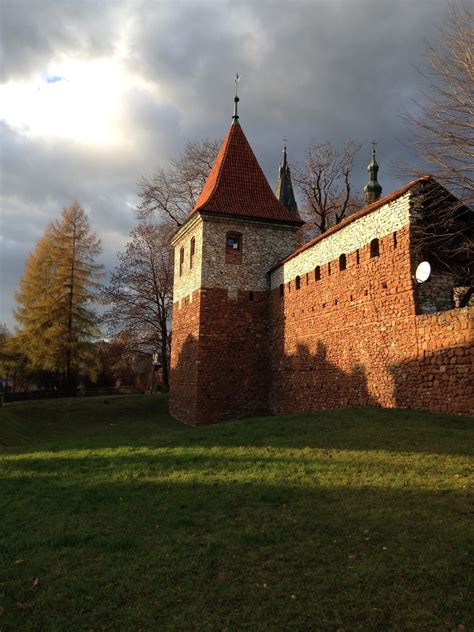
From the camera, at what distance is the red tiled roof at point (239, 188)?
66.2ft

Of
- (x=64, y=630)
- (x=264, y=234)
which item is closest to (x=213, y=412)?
(x=264, y=234)

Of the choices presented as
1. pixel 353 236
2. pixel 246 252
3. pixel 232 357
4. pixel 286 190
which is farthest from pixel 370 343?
pixel 286 190

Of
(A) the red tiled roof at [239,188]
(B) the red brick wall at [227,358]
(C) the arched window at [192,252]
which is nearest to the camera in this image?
(B) the red brick wall at [227,358]

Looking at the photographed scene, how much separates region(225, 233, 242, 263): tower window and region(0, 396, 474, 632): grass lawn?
461 inches

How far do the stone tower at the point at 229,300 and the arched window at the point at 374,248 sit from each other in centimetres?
726

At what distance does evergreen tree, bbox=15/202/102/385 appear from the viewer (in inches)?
1164

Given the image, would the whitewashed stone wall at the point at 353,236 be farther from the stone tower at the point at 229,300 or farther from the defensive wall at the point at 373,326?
the stone tower at the point at 229,300

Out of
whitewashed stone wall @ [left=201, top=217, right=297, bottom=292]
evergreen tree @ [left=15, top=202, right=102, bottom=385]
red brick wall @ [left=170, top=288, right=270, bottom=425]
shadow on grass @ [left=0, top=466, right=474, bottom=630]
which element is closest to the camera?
shadow on grass @ [left=0, top=466, right=474, bottom=630]

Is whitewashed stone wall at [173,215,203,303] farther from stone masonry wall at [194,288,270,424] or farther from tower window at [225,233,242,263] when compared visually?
stone masonry wall at [194,288,270,424]

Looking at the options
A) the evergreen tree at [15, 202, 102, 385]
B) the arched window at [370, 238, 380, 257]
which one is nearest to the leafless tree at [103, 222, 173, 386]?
the evergreen tree at [15, 202, 102, 385]

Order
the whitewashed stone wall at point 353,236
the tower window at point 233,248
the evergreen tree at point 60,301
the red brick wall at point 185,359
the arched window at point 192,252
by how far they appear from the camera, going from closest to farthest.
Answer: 1. the whitewashed stone wall at point 353,236
2. the red brick wall at point 185,359
3. the tower window at point 233,248
4. the arched window at point 192,252
5. the evergreen tree at point 60,301

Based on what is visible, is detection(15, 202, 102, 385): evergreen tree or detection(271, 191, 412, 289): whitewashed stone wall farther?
detection(15, 202, 102, 385): evergreen tree

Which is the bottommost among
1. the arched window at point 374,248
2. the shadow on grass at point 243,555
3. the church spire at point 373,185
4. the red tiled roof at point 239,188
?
the shadow on grass at point 243,555

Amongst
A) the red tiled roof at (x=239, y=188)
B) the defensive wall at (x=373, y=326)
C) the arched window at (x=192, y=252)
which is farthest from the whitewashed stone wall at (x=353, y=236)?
the arched window at (x=192, y=252)
